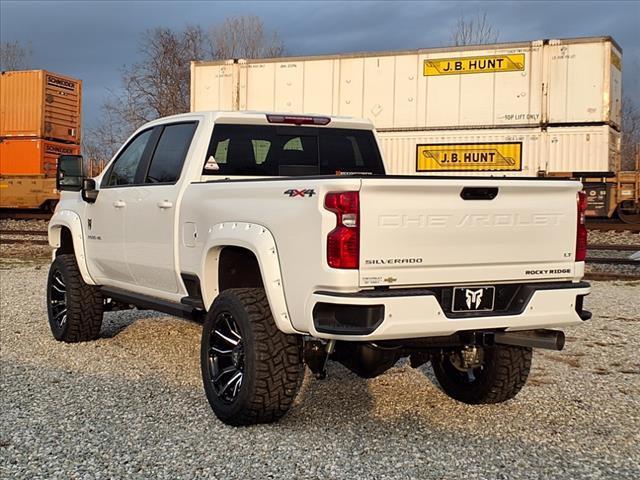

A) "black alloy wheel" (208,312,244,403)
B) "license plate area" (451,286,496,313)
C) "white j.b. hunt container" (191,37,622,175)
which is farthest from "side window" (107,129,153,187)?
"white j.b. hunt container" (191,37,622,175)

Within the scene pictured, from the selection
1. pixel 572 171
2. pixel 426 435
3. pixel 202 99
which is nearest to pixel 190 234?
pixel 426 435

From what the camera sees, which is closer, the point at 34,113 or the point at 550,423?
the point at 550,423

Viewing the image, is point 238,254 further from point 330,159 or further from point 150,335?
point 150,335

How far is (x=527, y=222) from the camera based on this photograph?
4133mm

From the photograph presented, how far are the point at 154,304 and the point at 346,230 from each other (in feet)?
7.62

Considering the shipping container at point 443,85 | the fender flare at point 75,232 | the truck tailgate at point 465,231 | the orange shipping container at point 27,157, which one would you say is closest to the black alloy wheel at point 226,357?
the truck tailgate at point 465,231

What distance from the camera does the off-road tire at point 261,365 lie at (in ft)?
13.6

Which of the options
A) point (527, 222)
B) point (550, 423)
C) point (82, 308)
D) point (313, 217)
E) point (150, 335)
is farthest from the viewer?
point (150, 335)

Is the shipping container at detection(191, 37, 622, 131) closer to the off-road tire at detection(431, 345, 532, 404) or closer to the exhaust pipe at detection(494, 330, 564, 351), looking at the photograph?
the off-road tire at detection(431, 345, 532, 404)

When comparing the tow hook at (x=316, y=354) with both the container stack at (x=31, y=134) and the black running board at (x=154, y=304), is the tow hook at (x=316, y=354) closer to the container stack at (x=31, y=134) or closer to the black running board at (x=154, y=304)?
the black running board at (x=154, y=304)

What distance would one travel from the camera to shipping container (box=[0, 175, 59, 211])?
22.1 metres

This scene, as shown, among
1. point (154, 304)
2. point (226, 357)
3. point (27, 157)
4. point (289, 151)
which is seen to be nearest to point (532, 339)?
point (226, 357)

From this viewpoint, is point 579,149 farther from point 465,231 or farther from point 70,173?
point 465,231

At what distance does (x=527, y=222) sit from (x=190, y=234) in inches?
84.8
